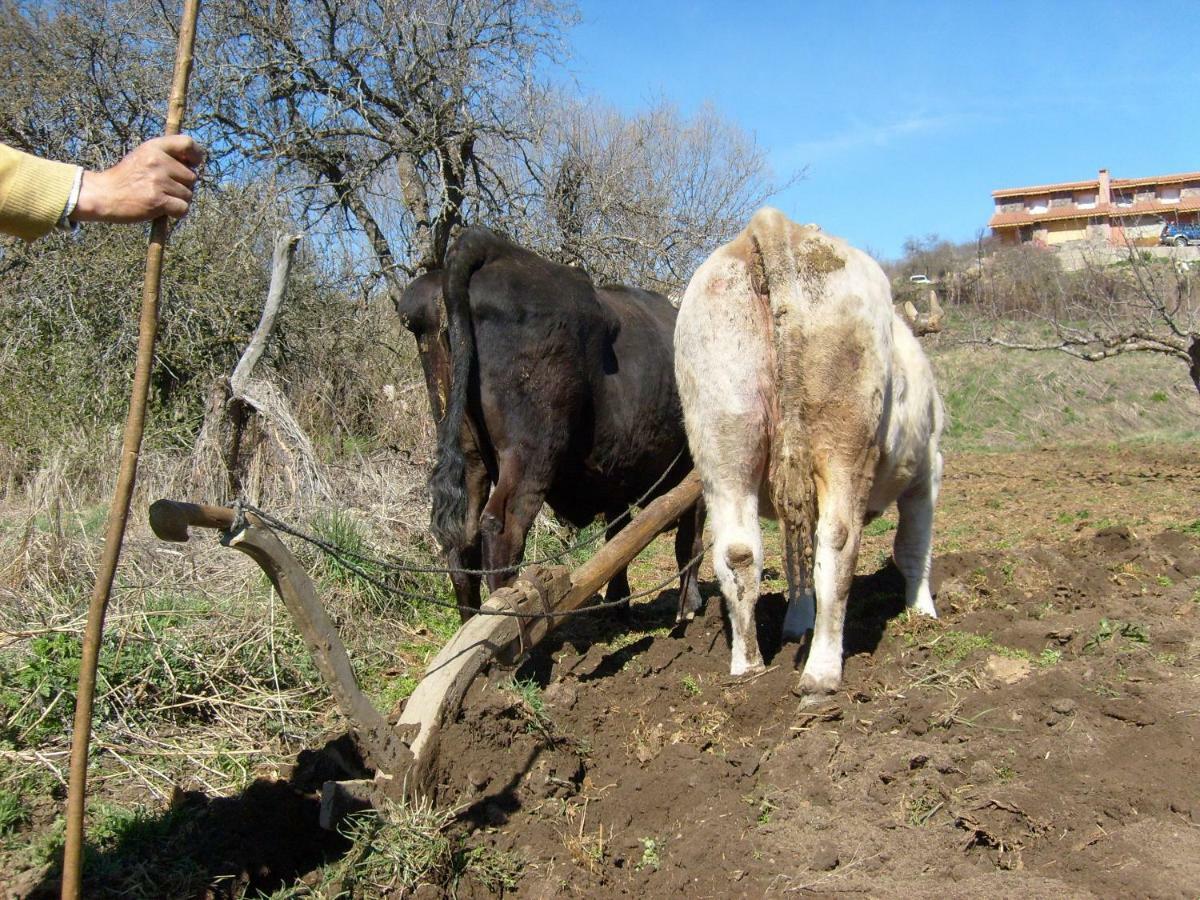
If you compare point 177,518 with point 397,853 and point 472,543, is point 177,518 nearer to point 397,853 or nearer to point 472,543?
point 397,853

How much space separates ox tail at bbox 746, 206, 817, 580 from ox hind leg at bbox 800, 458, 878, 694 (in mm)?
73

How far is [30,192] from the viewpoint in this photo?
6.95 feet

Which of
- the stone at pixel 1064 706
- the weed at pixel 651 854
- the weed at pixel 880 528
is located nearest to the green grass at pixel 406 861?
the weed at pixel 651 854

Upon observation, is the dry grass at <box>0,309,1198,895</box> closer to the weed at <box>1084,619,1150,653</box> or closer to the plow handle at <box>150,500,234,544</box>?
the weed at <box>1084,619,1150,653</box>

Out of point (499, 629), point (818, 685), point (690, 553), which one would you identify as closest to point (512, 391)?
point (499, 629)

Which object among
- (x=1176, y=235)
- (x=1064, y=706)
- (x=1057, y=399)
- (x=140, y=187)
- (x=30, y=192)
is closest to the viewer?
(x=30, y=192)

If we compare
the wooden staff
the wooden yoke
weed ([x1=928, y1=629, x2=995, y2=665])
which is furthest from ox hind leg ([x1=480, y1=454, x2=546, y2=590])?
the wooden staff

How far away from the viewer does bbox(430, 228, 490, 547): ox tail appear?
4.86 m

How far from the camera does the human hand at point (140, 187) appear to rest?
221cm

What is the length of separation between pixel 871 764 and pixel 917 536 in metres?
2.34

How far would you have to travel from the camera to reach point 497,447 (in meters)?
5.14

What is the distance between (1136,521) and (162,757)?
8.20 m

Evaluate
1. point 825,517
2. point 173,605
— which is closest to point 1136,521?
point 825,517

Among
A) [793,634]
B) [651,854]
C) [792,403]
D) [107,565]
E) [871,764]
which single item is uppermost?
[792,403]
